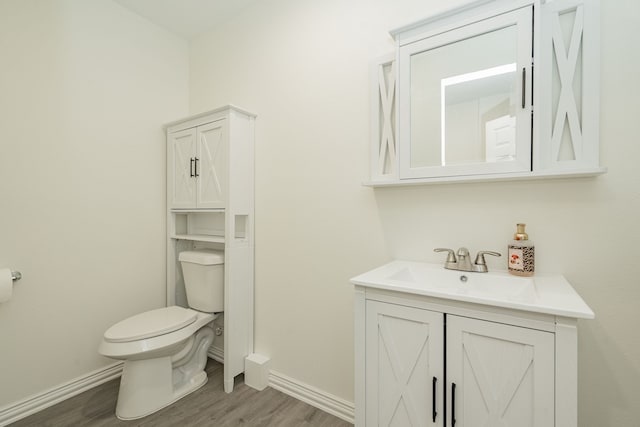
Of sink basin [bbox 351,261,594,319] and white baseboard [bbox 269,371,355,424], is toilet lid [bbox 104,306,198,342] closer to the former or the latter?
white baseboard [bbox 269,371,355,424]

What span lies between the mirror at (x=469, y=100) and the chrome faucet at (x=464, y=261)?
1.12 ft

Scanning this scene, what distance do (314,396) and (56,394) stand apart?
1523 millimetres

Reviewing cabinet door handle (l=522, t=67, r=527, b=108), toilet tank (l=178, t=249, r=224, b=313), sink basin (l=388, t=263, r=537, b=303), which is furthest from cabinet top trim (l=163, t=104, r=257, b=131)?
cabinet door handle (l=522, t=67, r=527, b=108)

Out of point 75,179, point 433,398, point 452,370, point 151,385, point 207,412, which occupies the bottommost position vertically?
point 207,412

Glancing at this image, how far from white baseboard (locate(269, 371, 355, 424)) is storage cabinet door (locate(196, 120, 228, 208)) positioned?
3.84 ft

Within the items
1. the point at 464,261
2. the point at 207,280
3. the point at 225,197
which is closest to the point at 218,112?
the point at 225,197

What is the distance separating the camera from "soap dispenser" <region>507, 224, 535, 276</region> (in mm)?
1157

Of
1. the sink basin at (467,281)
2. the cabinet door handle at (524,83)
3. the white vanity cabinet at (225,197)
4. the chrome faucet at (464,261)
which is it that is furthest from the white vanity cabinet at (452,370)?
the white vanity cabinet at (225,197)

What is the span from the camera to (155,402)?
166cm

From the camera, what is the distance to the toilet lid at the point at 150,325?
160 cm

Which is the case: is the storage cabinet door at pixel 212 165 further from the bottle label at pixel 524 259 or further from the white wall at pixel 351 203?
the bottle label at pixel 524 259

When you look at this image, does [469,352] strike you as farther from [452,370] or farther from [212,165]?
[212,165]

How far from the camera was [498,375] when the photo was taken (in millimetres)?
888

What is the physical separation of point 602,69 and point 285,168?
4.99ft
